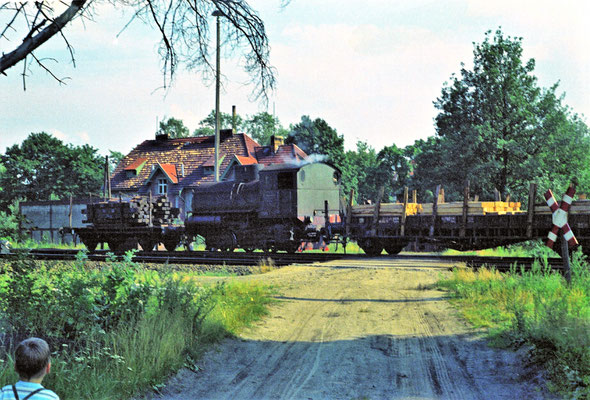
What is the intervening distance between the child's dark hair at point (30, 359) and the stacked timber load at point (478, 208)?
1657 centimetres

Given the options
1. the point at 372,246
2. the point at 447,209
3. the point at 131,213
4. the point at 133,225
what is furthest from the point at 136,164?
the point at 447,209

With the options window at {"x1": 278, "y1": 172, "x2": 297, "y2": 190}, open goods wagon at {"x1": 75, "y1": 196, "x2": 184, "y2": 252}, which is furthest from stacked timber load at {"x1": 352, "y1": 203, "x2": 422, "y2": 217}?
open goods wagon at {"x1": 75, "y1": 196, "x2": 184, "y2": 252}

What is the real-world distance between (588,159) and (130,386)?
103 ft

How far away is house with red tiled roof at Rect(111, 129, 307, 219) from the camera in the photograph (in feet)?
156

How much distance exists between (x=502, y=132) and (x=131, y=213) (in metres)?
19.6

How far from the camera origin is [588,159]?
32.0m

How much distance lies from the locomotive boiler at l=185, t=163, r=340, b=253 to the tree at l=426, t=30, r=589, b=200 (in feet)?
29.3

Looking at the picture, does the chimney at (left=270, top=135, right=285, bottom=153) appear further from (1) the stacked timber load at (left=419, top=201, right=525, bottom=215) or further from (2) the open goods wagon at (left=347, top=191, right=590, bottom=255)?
(1) the stacked timber load at (left=419, top=201, right=525, bottom=215)

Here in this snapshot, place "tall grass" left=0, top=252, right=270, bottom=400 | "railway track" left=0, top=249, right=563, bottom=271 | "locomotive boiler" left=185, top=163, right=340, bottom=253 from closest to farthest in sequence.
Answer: "tall grass" left=0, top=252, right=270, bottom=400 < "railway track" left=0, top=249, right=563, bottom=271 < "locomotive boiler" left=185, top=163, right=340, bottom=253

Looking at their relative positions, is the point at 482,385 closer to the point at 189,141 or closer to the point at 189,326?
the point at 189,326

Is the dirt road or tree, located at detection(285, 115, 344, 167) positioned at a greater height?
tree, located at detection(285, 115, 344, 167)

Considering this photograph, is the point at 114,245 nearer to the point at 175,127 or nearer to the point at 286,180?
the point at 286,180

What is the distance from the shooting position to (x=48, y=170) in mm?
60875

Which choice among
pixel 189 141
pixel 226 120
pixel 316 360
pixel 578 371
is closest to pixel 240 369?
pixel 316 360
